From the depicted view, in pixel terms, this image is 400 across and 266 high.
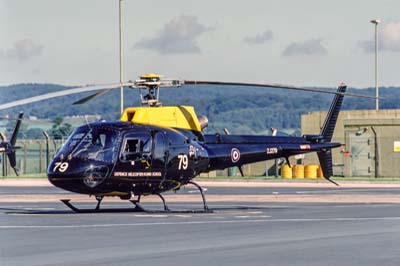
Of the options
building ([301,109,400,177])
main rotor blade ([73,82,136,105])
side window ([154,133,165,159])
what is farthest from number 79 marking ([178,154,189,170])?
building ([301,109,400,177])

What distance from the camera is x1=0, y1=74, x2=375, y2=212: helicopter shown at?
28.3m

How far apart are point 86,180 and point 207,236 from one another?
6.74 metres

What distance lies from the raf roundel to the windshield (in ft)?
12.9

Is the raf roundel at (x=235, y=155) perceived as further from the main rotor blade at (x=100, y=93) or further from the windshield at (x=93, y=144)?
the main rotor blade at (x=100, y=93)

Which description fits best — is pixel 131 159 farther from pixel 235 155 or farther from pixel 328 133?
pixel 328 133

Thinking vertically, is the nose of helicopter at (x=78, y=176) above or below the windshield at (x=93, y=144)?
below

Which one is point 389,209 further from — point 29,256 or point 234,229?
point 29,256

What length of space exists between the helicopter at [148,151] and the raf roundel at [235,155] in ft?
0.09

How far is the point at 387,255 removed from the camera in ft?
60.7

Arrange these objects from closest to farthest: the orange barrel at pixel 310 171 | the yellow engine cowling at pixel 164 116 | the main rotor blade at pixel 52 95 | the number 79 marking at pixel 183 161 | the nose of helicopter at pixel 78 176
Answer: the main rotor blade at pixel 52 95
the nose of helicopter at pixel 78 176
the yellow engine cowling at pixel 164 116
the number 79 marking at pixel 183 161
the orange barrel at pixel 310 171

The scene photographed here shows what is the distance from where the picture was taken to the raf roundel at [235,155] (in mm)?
31297

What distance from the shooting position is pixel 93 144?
1120 inches

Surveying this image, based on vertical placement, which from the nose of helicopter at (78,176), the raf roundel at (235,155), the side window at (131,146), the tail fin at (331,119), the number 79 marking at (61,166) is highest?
the tail fin at (331,119)

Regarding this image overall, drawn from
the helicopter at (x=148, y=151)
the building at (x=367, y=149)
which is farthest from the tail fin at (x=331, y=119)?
the building at (x=367, y=149)
